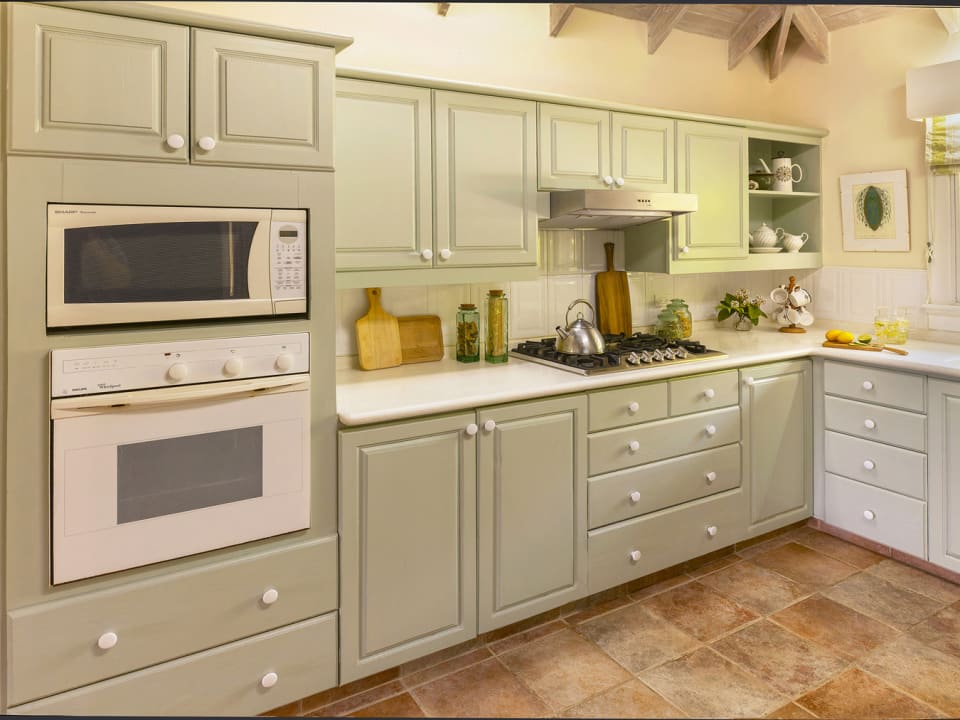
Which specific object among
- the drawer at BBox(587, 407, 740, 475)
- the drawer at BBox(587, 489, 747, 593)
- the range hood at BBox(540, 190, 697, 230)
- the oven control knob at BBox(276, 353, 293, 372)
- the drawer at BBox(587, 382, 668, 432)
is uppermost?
the range hood at BBox(540, 190, 697, 230)

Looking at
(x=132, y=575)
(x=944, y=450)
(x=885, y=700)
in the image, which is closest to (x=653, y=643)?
(x=885, y=700)

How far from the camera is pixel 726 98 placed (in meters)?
3.62

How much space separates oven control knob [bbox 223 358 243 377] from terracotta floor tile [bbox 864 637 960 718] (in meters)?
2.17

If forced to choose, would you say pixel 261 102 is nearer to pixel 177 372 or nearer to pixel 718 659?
pixel 177 372

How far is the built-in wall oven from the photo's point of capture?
5.39 ft

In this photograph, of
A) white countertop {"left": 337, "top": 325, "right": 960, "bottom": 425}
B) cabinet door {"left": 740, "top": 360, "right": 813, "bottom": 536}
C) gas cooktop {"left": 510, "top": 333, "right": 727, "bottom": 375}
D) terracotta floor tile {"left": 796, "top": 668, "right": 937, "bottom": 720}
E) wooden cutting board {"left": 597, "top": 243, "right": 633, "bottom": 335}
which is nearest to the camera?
terracotta floor tile {"left": 796, "top": 668, "right": 937, "bottom": 720}

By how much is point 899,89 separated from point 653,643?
2.91m

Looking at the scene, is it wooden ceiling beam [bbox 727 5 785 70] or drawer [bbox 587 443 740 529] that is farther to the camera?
wooden ceiling beam [bbox 727 5 785 70]

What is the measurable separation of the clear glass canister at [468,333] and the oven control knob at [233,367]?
1113mm

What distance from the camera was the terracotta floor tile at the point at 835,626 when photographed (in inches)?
92.0

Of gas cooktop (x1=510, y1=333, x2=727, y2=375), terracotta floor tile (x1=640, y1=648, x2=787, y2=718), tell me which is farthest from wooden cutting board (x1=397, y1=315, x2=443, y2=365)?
terracotta floor tile (x1=640, y1=648, x2=787, y2=718)

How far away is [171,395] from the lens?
1725 millimetres

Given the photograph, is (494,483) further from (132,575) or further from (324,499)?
(132,575)

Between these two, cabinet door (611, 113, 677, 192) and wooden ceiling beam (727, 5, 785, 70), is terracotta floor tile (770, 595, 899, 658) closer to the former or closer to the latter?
cabinet door (611, 113, 677, 192)
